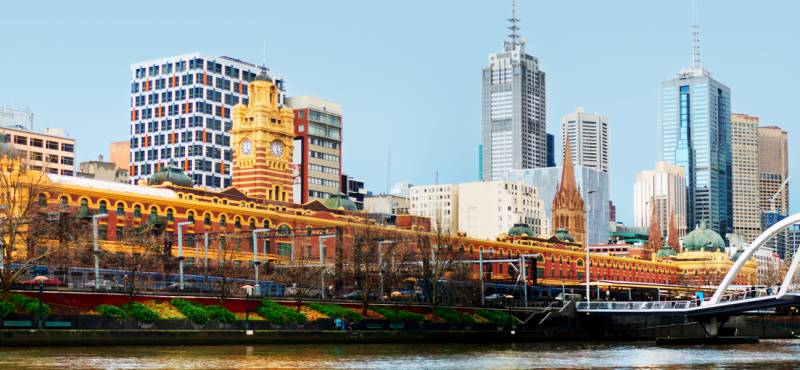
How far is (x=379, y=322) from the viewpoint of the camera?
Result: 120 meters

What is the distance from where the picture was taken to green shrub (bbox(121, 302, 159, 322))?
99.2 metres

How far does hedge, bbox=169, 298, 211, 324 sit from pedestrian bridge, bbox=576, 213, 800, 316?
49.1 metres

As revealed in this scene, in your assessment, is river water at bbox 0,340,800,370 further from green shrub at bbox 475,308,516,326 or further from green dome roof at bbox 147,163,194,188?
green dome roof at bbox 147,163,194,188

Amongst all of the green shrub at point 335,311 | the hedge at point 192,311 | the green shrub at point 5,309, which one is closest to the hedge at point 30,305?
the green shrub at point 5,309

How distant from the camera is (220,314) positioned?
105688 mm

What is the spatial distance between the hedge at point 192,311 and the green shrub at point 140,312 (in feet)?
9.97

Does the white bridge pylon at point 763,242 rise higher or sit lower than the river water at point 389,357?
higher

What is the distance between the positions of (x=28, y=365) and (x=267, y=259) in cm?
8898

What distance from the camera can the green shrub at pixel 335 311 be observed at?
116 meters

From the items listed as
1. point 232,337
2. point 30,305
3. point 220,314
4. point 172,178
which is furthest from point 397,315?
point 172,178

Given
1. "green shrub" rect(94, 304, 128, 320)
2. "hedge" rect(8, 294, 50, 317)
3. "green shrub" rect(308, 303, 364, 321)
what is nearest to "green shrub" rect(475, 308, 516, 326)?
"green shrub" rect(308, 303, 364, 321)

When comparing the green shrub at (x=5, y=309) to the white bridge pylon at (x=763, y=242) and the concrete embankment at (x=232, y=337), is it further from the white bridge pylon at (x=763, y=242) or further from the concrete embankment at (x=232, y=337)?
the white bridge pylon at (x=763, y=242)

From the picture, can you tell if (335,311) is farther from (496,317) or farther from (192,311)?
(496,317)

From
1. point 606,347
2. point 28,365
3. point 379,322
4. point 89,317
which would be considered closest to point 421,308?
point 379,322
